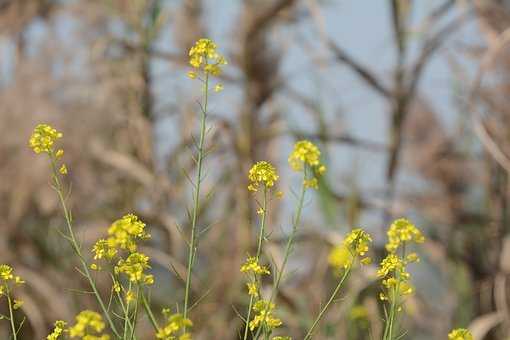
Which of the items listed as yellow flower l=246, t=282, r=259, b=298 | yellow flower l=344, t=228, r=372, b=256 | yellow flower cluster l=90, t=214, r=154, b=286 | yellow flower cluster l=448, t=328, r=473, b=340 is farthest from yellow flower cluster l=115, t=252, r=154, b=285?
yellow flower cluster l=448, t=328, r=473, b=340

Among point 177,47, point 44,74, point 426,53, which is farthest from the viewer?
point 44,74

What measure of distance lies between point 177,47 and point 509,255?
1.52 m

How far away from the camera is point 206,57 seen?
1.04 metres

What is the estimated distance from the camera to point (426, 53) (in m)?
2.85

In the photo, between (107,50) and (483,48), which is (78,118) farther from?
(483,48)

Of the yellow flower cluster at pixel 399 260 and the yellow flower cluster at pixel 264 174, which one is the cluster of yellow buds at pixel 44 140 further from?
the yellow flower cluster at pixel 399 260

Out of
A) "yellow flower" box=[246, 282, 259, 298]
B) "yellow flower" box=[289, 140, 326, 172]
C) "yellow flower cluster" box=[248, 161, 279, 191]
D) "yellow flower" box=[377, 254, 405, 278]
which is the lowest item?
"yellow flower" box=[246, 282, 259, 298]

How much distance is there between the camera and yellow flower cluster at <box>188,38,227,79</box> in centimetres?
101

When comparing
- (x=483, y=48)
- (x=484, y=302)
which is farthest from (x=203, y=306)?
(x=483, y=48)

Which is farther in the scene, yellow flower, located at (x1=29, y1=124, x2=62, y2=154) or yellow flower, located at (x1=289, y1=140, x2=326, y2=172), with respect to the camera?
yellow flower, located at (x1=29, y1=124, x2=62, y2=154)

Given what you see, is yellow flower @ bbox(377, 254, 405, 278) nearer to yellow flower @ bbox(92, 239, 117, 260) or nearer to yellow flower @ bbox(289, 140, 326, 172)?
yellow flower @ bbox(289, 140, 326, 172)

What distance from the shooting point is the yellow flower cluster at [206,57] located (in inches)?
39.8

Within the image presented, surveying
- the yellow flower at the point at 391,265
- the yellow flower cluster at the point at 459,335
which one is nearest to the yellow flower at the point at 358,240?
the yellow flower at the point at 391,265

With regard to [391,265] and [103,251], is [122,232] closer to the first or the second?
[103,251]
